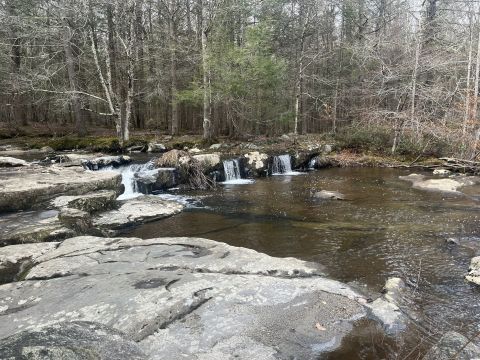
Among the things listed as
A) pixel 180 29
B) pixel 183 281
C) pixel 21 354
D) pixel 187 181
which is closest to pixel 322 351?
pixel 183 281

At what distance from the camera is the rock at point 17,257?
5.20 meters

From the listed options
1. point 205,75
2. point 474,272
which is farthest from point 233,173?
point 474,272

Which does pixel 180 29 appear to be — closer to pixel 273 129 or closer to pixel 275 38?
pixel 275 38

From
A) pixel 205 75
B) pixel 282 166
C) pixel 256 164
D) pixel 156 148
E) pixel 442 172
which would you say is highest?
pixel 205 75

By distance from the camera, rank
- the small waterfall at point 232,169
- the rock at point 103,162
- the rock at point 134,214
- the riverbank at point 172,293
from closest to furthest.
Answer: the riverbank at point 172,293
the rock at point 134,214
the rock at point 103,162
the small waterfall at point 232,169

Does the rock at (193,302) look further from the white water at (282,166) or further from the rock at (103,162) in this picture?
the white water at (282,166)

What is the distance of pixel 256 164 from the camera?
50.5 ft

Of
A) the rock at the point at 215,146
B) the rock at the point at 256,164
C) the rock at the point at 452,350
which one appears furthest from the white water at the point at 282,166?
the rock at the point at 452,350

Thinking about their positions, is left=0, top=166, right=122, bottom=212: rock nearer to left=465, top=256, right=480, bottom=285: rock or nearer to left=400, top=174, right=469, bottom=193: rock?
left=465, top=256, right=480, bottom=285: rock

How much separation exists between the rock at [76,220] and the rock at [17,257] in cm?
135

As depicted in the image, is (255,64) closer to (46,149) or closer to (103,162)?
(103,162)

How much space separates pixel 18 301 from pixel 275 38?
20.9 meters

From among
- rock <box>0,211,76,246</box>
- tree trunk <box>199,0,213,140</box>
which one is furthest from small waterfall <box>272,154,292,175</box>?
rock <box>0,211,76,246</box>

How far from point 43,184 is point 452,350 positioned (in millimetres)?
8513
